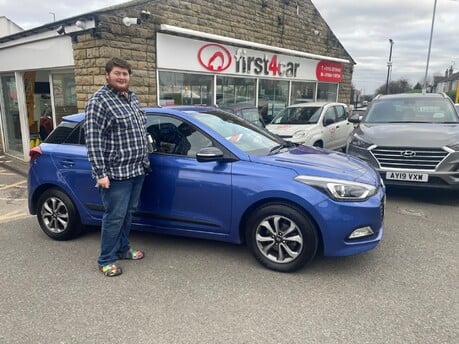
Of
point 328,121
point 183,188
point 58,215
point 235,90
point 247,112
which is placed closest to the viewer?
point 183,188

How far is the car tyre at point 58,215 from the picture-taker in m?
4.18

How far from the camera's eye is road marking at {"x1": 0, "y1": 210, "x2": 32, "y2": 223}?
5.19 metres

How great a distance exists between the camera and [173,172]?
367cm

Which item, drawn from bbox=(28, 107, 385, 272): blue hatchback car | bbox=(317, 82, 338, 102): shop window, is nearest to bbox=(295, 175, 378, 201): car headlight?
bbox=(28, 107, 385, 272): blue hatchback car

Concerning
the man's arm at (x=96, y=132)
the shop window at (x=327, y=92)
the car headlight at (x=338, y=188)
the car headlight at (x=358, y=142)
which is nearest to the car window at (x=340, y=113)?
the car headlight at (x=358, y=142)

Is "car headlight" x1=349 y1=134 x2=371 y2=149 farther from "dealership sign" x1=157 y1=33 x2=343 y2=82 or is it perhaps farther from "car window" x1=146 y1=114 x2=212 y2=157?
"dealership sign" x1=157 y1=33 x2=343 y2=82

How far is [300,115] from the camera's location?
9.23 metres

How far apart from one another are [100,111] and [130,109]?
0.28m

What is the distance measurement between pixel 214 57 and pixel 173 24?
4.92 ft

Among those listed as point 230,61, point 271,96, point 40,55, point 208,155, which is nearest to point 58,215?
point 208,155

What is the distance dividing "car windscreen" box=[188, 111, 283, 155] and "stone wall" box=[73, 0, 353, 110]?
3740 millimetres

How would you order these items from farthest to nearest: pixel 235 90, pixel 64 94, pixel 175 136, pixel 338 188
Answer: pixel 235 90
pixel 64 94
pixel 175 136
pixel 338 188

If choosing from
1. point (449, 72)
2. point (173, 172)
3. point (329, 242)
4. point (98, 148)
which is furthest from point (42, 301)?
point (449, 72)

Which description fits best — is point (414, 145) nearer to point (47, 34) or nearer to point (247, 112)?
point (247, 112)
